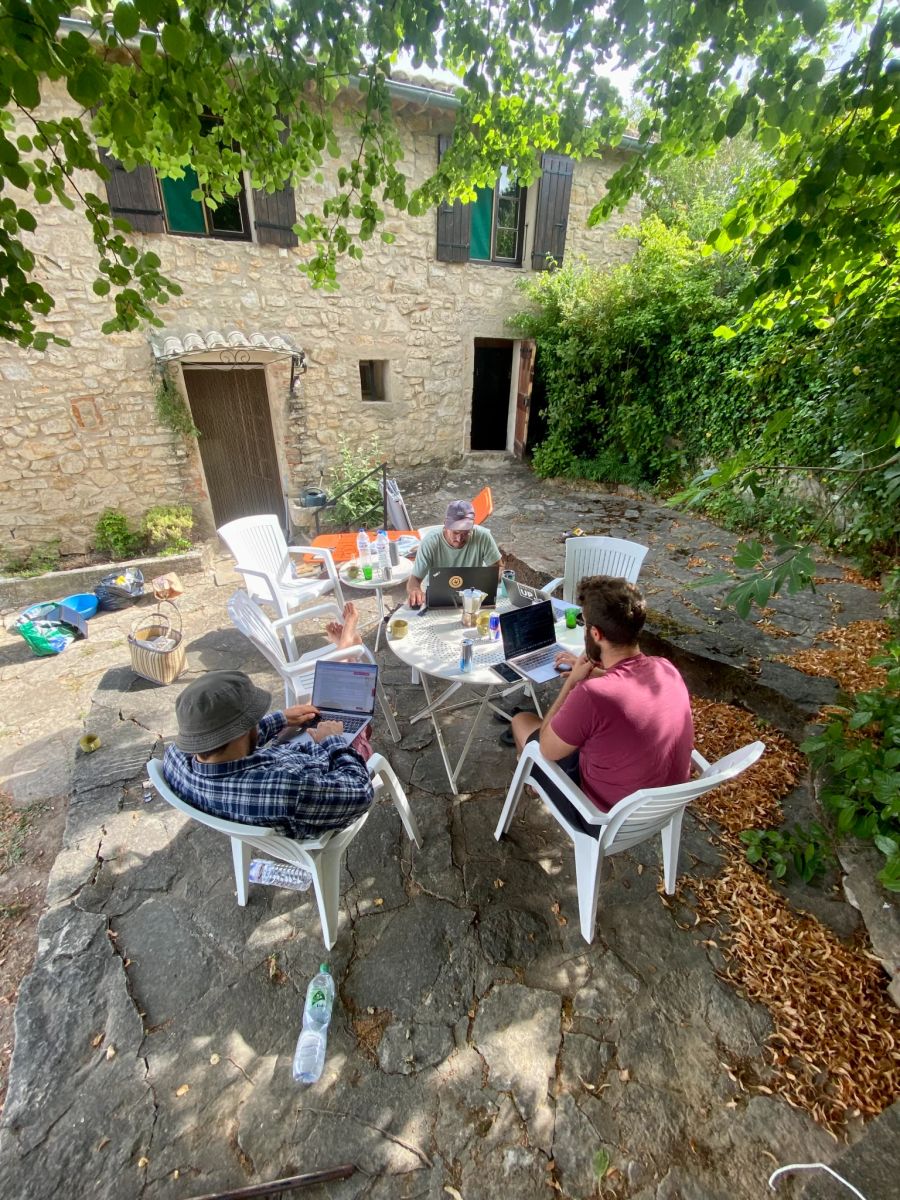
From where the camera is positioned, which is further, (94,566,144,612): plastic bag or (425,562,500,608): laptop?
(94,566,144,612): plastic bag

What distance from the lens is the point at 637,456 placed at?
7133mm

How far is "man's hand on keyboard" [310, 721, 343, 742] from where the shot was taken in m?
2.21

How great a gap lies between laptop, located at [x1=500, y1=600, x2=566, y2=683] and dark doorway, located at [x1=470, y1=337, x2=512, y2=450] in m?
7.10

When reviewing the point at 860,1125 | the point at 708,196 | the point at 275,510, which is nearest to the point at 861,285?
the point at 860,1125

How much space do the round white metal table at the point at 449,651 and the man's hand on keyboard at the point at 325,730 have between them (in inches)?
21.4

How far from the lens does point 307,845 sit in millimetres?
1900

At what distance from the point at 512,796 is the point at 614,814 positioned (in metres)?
0.69

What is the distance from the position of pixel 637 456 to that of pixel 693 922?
6.28 meters

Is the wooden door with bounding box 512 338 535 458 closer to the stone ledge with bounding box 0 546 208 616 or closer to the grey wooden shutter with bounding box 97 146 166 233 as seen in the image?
the grey wooden shutter with bounding box 97 146 166 233

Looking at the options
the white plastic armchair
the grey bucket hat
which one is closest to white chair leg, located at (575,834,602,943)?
the grey bucket hat

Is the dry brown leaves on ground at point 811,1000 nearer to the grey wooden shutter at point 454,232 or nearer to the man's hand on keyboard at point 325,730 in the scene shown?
the man's hand on keyboard at point 325,730

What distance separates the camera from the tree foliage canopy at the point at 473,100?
52.0 inches

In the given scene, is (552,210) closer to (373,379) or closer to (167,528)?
(373,379)

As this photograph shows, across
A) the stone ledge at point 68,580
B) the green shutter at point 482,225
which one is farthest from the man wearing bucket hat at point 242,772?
the green shutter at point 482,225
